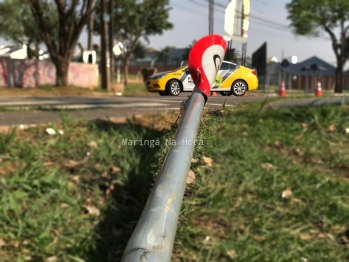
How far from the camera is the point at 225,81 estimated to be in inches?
38.0

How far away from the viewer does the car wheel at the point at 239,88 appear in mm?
997

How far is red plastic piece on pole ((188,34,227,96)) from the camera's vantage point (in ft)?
2.29

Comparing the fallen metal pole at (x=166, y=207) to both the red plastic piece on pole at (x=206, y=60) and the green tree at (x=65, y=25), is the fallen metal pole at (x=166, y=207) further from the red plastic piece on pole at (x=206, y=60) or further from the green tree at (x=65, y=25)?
the green tree at (x=65, y=25)

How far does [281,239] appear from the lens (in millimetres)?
3449

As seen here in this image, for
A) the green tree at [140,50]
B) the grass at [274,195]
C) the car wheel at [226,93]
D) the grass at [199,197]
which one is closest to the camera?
the car wheel at [226,93]

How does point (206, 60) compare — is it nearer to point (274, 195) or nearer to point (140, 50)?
point (274, 195)

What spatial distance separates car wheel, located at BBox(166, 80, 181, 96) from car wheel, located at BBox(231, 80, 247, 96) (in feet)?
0.33

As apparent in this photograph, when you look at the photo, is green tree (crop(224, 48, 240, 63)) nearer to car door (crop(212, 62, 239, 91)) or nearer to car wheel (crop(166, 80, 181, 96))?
car door (crop(212, 62, 239, 91))

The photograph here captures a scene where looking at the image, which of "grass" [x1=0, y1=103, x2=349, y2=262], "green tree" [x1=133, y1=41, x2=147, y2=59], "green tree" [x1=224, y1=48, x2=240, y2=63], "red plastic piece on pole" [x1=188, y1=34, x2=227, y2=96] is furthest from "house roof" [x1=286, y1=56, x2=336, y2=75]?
"red plastic piece on pole" [x1=188, y1=34, x2=227, y2=96]

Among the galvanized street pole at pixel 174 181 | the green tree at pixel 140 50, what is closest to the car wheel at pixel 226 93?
the galvanized street pole at pixel 174 181

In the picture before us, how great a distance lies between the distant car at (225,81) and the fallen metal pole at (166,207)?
228 mm

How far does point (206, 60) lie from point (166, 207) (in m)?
0.21

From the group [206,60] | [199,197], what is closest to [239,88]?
[206,60]

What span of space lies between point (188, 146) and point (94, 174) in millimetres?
3204
